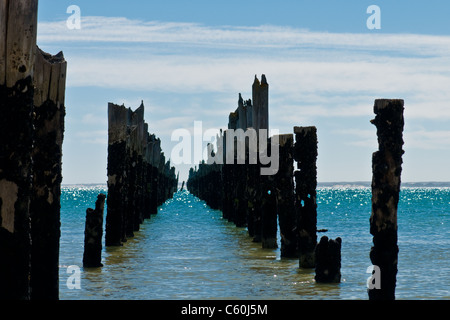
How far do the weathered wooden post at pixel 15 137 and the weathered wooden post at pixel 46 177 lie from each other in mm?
1527

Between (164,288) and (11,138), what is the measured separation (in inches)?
212

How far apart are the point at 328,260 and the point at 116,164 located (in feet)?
22.7

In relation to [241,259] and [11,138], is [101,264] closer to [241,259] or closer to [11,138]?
[241,259]

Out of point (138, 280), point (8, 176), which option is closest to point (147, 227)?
point (138, 280)

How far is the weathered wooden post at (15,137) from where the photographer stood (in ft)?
22.1

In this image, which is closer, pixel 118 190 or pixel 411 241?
pixel 118 190

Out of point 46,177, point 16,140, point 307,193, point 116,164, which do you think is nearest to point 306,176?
point 307,193

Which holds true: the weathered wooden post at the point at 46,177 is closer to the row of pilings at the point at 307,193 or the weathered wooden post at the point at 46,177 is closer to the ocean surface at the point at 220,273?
the ocean surface at the point at 220,273

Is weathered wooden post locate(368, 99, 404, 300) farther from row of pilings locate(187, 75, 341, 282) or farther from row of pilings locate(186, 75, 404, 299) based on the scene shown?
row of pilings locate(187, 75, 341, 282)

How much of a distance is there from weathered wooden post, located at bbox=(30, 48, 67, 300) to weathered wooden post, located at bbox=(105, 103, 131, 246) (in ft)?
26.4

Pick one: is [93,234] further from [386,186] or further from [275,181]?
[386,186]

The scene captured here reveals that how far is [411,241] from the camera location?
84.9 feet

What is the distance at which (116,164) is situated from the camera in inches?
666

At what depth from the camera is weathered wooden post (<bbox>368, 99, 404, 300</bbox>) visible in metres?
9.03
